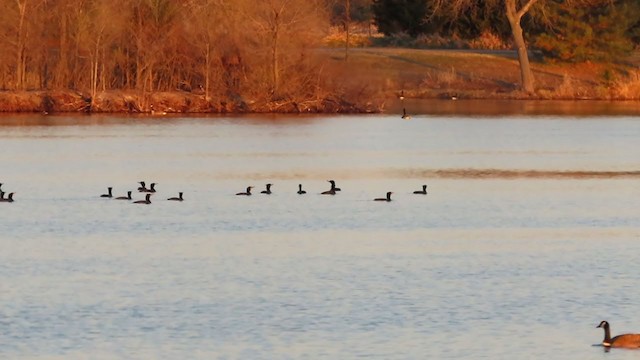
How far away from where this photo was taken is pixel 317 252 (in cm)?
2992

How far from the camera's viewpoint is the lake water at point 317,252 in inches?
852

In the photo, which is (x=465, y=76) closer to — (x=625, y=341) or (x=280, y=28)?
(x=280, y=28)

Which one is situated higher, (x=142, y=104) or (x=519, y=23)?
(x=519, y=23)

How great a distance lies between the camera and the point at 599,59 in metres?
88.5

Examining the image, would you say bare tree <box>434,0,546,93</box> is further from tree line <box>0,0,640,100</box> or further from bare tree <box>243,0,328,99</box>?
bare tree <box>243,0,328,99</box>

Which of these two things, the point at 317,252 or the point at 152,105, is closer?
the point at 317,252

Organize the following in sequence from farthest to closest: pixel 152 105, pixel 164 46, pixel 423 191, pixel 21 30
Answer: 1. pixel 152 105
2. pixel 164 46
3. pixel 21 30
4. pixel 423 191

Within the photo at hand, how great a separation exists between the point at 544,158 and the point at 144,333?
34251mm

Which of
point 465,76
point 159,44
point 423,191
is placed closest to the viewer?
point 423,191

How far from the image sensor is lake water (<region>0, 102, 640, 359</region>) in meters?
21.6

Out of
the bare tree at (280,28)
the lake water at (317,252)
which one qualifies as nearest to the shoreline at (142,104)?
the bare tree at (280,28)

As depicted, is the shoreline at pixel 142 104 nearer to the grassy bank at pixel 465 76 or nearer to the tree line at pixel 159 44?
the tree line at pixel 159 44

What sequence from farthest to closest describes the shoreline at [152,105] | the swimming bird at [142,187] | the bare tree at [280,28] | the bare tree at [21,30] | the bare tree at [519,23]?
the bare tree at [519,23]
the shoreline at [152,105]
the bare tree at [21,30]
the bare tree at [280,28]
the swimming bird at [142,187]

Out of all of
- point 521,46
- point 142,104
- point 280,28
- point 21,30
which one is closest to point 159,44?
point 142,104
